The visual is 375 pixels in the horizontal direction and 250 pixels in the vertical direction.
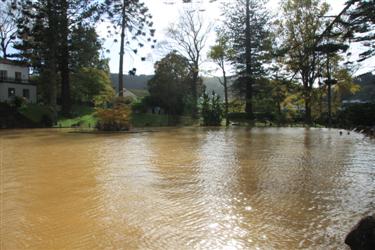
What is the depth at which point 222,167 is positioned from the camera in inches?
350

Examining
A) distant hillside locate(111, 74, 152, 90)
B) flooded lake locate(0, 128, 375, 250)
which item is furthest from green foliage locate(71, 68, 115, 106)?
flooded lake locate(0, 128, 375, 250)

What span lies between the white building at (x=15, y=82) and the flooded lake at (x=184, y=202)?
94.3 ft

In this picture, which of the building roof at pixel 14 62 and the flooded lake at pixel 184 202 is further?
the building roof at pixel 14 62

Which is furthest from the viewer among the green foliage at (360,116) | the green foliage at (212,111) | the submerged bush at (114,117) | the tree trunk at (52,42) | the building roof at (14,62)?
the building roof at (14,62)

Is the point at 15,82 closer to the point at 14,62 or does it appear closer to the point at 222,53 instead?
the point at 14,62

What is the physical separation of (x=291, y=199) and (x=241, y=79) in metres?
33.0

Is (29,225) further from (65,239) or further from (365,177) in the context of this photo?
(365,177)

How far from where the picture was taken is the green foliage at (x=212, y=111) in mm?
31125

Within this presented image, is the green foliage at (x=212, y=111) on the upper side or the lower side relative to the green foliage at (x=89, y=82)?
lower

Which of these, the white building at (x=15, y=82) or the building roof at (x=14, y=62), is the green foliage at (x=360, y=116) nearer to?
the white building at (x=15, y=82)

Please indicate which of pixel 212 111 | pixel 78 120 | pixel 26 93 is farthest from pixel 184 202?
pixel 26 93

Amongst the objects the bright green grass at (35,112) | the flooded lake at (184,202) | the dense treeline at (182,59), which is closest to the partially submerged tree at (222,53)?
the dense treeline at (182,59)

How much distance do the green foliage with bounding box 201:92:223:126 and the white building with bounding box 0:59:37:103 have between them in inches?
672

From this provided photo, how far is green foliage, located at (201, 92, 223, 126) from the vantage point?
31125mm
